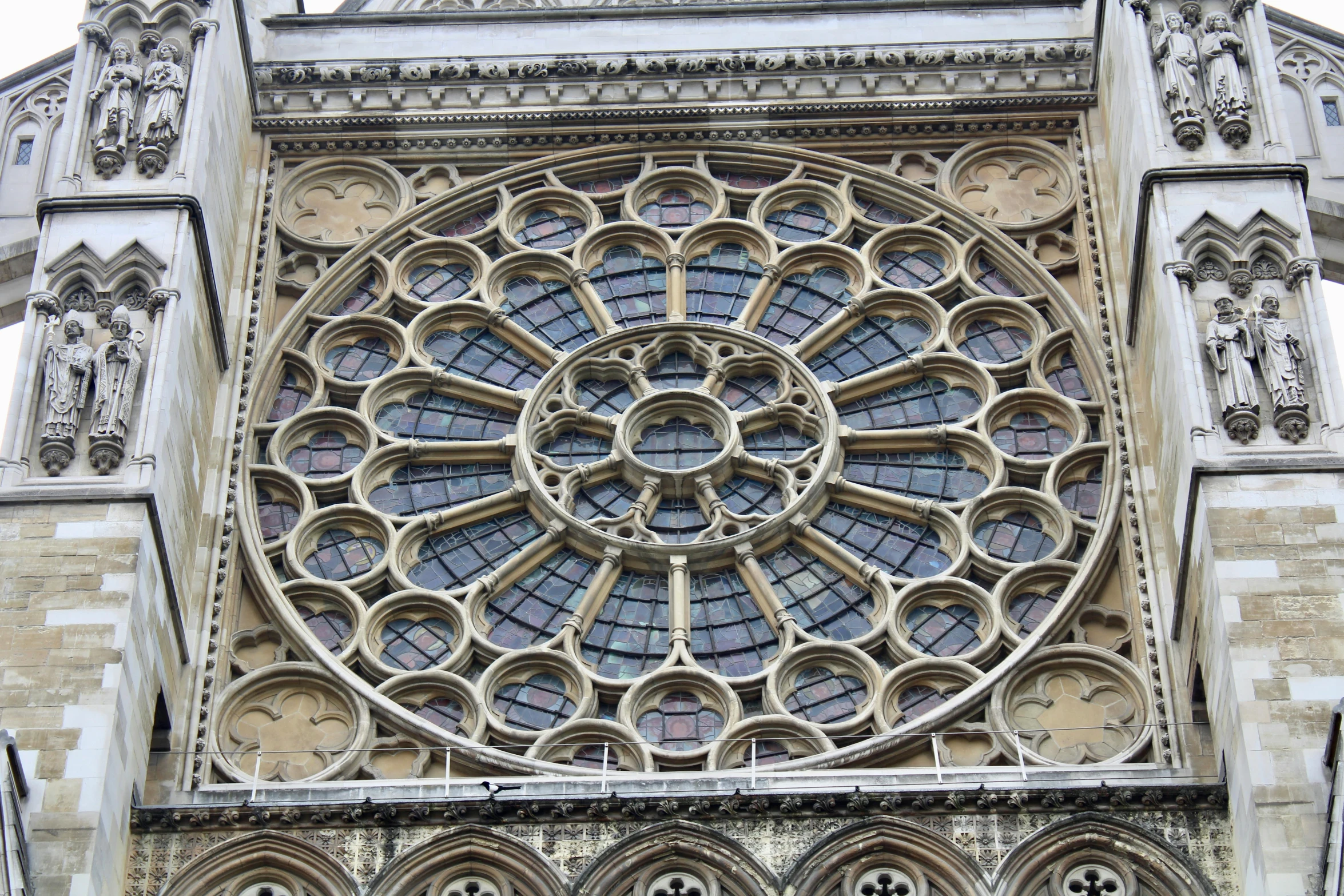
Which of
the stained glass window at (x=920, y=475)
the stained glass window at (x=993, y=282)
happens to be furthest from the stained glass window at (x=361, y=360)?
the stained glass window at (x=993, y=282)

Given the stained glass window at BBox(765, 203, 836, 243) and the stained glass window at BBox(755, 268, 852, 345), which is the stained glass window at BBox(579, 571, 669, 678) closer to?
the stained glass window at BBox(755, 268, 852, 345)

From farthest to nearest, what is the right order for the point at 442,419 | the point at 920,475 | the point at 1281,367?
the point at 442,419, the point at 920,475, the point at 1281,367

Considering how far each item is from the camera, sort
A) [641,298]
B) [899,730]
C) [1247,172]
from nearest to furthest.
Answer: [899,730], [1247,172], [641,298]

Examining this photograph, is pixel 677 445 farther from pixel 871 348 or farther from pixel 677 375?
pixel 871 348

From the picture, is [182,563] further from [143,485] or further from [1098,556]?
[1098,556]

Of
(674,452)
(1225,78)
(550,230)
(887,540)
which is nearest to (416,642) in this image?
(674,452)

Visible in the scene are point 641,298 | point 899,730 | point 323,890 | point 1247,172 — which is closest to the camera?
point 323,890

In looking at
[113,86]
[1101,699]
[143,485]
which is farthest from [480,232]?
[1101,699]

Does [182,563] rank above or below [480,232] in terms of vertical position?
below

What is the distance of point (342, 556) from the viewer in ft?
74.3

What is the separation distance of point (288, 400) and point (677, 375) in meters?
3.33

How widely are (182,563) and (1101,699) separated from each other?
7.16 metres

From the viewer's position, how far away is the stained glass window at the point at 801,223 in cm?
2511

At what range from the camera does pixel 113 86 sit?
2350 centimetres
